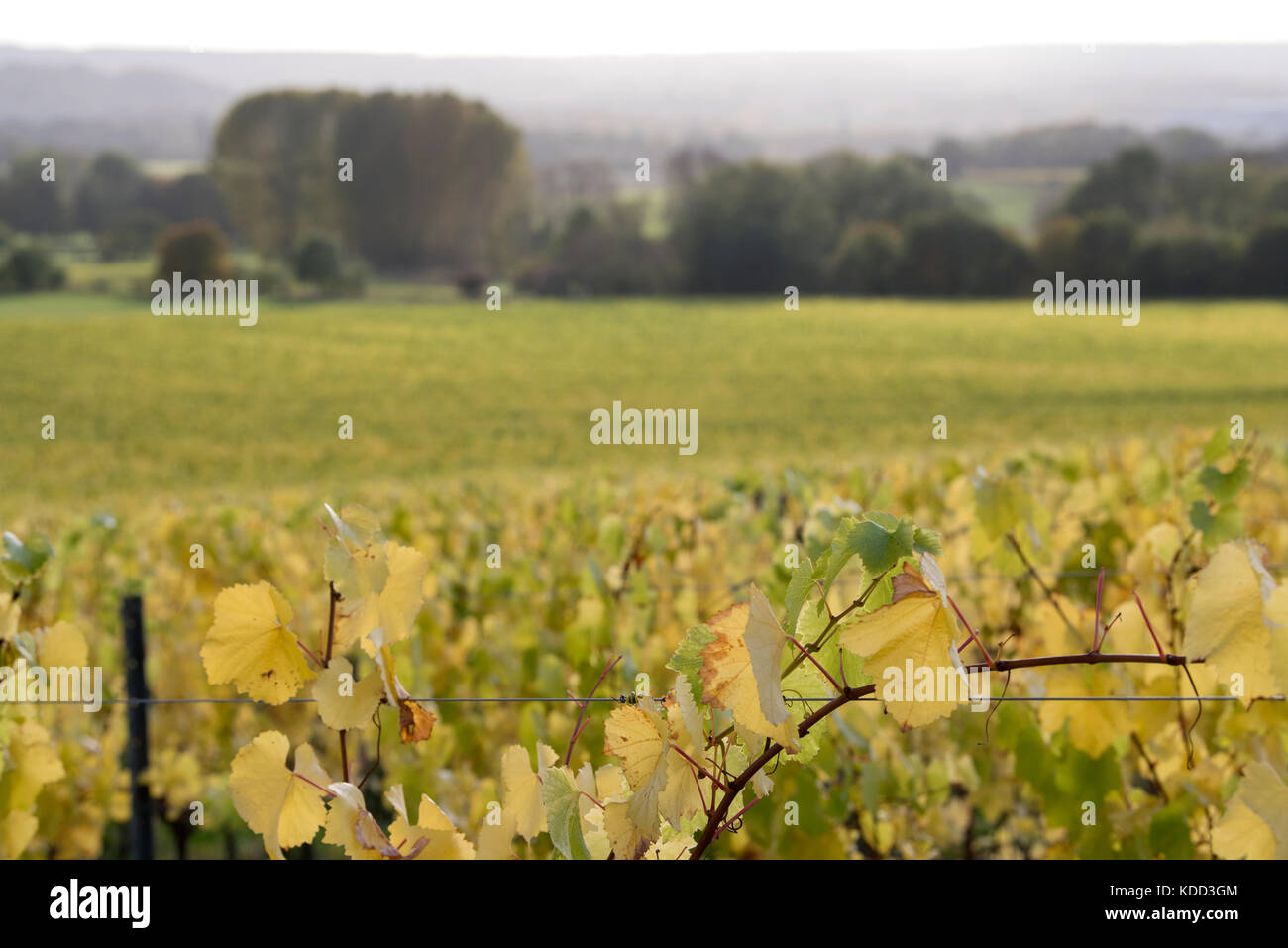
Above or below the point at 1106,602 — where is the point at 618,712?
above

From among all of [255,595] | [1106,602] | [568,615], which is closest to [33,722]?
[255,595]

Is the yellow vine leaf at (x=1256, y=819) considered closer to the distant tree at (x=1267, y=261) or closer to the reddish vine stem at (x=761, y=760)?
the reddish vine stem at (x=761, y=760)

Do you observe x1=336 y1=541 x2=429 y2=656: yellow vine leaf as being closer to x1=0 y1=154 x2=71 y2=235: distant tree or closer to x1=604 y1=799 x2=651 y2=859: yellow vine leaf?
x1=604 y1=799 x2=651 y2=859: yellow vine leaf


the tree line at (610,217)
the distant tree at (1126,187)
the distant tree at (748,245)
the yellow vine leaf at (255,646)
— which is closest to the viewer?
the yellow vine leaf at (255,646)

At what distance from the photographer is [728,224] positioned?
51656 mm

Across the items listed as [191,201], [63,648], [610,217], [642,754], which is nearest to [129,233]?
[191,201]

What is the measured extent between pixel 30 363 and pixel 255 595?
126ft

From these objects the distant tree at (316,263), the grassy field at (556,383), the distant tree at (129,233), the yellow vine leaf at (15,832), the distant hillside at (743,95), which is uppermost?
the distant hillside at (743,95)

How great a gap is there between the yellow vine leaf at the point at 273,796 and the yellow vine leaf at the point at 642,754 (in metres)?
0.28

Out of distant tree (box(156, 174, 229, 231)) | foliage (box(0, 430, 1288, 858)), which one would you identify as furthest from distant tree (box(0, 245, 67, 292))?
foliage (box(0, 430, 1288, 858))

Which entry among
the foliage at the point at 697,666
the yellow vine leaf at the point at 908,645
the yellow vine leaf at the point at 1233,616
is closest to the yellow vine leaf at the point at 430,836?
the foliage at the point at 697,666

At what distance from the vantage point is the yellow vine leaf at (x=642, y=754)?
3.01 ft

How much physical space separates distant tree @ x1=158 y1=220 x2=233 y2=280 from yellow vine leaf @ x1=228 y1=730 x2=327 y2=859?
54.1m
